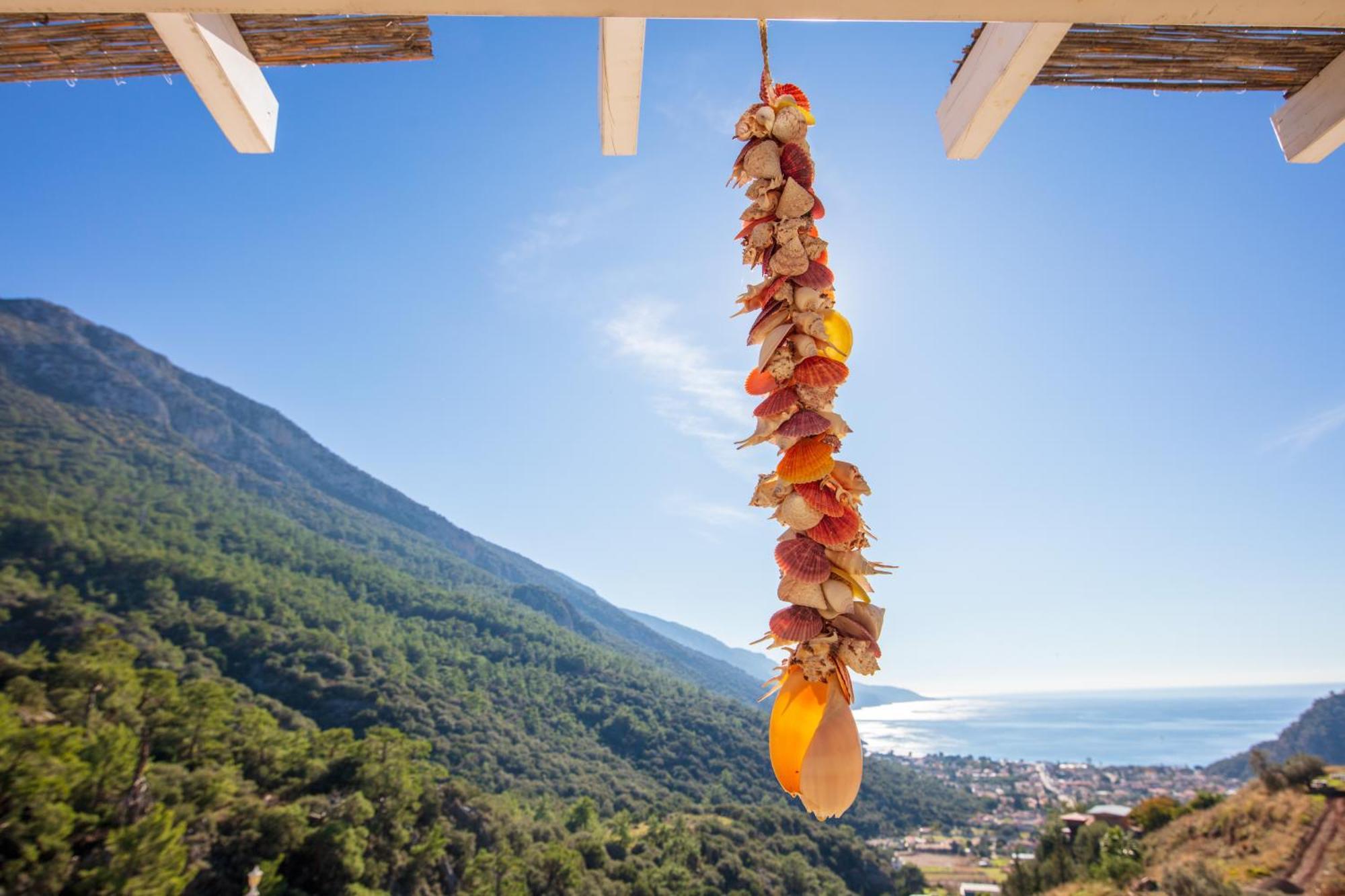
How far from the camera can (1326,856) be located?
64.5 ft

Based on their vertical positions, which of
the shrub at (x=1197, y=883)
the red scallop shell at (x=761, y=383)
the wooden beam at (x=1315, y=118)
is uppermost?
the wooden beam at (x=1315, y=118)

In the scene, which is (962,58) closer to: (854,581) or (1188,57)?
(1188,57)

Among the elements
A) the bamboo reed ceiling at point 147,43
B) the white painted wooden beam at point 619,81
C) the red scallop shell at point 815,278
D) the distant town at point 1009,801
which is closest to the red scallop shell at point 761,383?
the red scallop shell at point 815,278

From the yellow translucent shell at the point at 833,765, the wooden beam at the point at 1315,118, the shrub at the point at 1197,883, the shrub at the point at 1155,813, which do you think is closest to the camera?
the yellow translucent shell at the point at 833,765

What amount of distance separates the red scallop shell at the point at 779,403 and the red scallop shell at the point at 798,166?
0.35 meters

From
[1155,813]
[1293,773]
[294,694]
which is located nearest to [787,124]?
[1293,773]

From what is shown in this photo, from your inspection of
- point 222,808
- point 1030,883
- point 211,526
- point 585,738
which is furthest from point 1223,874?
point 211,526

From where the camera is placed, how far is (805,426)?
82cm

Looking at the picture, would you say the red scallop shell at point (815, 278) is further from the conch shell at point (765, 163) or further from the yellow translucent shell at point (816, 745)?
the yellow translucent shell at point (816, 745)

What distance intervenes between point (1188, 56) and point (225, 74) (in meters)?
2.07

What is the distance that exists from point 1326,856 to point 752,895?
97.7ft

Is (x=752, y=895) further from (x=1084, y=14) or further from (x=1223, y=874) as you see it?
(x=1084, y=14)

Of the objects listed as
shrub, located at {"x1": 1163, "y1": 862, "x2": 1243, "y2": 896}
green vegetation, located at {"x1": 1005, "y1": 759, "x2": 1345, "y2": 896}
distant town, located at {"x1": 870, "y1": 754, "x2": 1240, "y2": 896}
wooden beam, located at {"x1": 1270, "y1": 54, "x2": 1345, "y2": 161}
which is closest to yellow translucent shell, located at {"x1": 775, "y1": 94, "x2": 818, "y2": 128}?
wooden beam, located at {"x1": 1270, "y1": 54, "x2": 1345, "y2": 161}

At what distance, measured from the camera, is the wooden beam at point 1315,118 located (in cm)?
140
